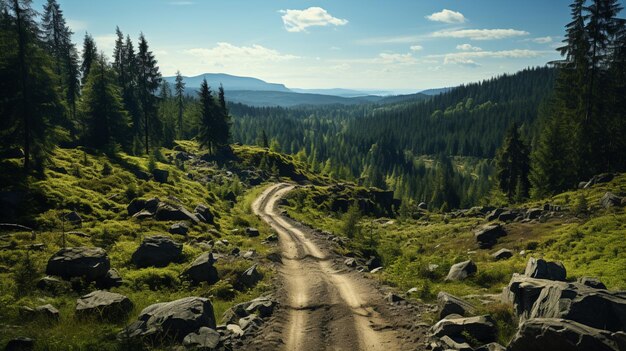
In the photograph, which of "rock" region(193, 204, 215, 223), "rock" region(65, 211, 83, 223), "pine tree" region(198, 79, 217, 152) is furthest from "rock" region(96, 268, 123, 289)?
"pine tree" region(198, 79, 217, 152)

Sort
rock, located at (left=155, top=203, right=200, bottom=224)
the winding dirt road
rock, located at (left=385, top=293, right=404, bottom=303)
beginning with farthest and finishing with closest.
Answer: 1. rock, located at (left=155, top=203, right=200, bottom=224)
2. rock, located at (left=385, top=293, right=404, bottom=303)
3. the winding dirt road

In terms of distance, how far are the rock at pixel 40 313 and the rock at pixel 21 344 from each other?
218 centimetres

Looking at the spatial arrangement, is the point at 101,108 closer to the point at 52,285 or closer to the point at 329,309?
the point at 52,285

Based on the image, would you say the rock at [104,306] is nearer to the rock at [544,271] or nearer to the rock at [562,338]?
the rock at [562,338]

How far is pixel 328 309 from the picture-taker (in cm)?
1708

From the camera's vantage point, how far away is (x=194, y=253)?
24672 mm

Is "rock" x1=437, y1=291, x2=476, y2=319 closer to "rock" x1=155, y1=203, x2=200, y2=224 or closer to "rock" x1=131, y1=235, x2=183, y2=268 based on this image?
"rock" x1=131, y1=235, x2=183, y2=268

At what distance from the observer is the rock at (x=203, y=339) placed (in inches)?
458

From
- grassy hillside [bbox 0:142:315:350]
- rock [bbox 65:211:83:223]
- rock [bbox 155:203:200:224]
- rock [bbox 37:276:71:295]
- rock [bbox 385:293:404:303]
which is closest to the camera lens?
grassy hillside [bbox 0:142:315:350]

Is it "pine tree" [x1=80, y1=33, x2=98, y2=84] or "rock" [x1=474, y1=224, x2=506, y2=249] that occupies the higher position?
"pine tree" [x1=80, y1=33, x2=98, y2=84]

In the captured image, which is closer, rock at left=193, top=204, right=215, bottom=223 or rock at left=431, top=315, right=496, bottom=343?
rock at left=431, top=315, right=496, bottom=343

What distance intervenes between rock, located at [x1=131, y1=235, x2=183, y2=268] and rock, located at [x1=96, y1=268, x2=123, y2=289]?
10.4 ft

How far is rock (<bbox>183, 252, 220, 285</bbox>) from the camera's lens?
65.5 feet

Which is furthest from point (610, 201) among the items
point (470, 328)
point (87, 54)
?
point (87, 54)
